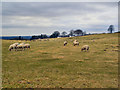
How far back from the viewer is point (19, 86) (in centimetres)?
990

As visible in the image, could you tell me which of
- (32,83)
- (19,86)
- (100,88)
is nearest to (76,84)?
(100,88)

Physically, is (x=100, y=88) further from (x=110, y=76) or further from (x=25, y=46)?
(x=25, y=46)

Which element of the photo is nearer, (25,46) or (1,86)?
(1,86)

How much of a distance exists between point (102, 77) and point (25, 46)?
2955cm

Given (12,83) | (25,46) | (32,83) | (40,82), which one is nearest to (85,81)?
(40,82)

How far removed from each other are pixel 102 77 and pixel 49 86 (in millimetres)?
Answer: 5583

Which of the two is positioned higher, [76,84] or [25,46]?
[25,46]

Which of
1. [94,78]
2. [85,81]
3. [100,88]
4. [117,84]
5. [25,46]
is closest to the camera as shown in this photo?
[100,88]

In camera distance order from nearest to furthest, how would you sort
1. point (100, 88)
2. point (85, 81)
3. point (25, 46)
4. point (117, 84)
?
point (100, 88)
point (117, 84)
point (85, 81)
point (25, 46)

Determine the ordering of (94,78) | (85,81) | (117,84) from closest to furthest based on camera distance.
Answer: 1. (117,84)
2. (85,81)
3. (94,78)

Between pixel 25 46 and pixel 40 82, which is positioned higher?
pixel 25 46

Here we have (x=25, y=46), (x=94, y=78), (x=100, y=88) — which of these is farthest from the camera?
(x=25, y=46)

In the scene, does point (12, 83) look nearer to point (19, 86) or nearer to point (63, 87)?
point (19, 86)

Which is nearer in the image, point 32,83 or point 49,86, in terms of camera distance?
point 49,86
